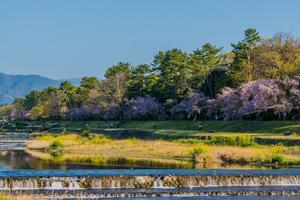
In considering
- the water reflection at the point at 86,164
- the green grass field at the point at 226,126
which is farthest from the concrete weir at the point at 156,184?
the green grass field at the point at 226,126

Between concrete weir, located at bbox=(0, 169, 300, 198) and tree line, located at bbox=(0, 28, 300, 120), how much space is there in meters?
40.5

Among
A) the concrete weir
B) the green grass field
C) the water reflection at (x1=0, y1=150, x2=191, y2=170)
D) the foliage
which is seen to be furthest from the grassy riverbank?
the foliage

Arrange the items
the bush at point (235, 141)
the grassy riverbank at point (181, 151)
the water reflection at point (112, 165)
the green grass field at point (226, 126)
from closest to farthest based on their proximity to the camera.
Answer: the water reflection at point (112, 165) → the grassy riverbank at point (181, 151) → the bush at point (235, 141) → the green grass field at point (226, 126)

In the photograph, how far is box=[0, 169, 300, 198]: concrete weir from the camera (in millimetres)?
38656

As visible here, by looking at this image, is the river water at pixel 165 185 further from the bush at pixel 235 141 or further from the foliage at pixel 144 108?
the foliage at pixel 144 108

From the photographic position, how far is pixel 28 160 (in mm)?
59781

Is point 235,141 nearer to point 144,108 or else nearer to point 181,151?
point 181,151

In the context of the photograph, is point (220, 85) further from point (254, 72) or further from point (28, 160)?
point (28, 160)

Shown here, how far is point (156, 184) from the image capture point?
41156 mm

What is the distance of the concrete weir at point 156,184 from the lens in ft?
127

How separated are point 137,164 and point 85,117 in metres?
96.9

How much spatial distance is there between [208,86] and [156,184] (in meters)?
67.2

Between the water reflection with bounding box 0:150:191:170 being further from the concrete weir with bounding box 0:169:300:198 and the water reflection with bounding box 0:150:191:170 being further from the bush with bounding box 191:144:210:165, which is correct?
the concrete weir with bounding box 0:169:300:198

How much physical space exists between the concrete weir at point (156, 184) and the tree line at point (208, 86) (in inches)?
1595
